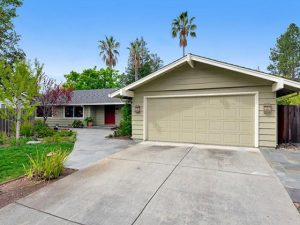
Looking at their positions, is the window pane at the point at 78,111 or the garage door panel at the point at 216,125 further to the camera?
the window pane at the point at 78,111

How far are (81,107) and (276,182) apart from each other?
1631 centimetres

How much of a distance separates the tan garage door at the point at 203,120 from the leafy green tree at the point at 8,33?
48.0ft

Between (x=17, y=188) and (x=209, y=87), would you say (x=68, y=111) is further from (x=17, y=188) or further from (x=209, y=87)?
(x=17, y=188)

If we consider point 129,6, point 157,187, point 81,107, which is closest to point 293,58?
point 129,6

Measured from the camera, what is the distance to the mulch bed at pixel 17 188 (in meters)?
2.92

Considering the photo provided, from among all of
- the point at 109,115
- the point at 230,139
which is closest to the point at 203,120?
the point at 230,139

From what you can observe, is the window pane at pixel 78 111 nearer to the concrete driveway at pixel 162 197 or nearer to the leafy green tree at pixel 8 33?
the leafy green tree at pixel 8 33

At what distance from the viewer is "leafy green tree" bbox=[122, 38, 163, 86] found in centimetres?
2273

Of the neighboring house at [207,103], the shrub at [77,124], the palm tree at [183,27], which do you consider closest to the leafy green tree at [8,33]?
→ the shrub at [77,124]

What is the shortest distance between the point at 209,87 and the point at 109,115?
1138 cm

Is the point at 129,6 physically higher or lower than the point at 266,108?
higher

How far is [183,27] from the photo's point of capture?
20312 millimetres

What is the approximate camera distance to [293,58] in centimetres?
2545

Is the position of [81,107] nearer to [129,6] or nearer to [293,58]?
[129,6]
